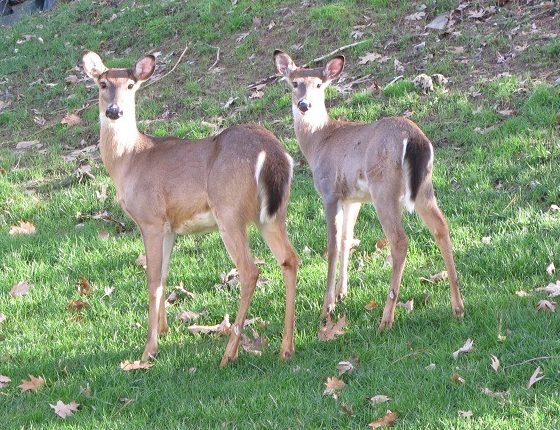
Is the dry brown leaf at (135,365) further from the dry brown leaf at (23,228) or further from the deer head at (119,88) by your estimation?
the dry brown leaf at (23,228)

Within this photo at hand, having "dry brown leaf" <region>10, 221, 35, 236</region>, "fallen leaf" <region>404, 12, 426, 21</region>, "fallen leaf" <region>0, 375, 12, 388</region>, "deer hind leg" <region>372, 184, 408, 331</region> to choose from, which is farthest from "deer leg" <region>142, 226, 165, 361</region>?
"fallen leaf" <region>404, 12, 426, 21</region>

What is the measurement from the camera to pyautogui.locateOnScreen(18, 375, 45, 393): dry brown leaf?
Answer: 577cm

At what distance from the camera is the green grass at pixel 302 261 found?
5176mm

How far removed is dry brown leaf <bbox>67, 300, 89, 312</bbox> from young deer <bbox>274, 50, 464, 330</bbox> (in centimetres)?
186

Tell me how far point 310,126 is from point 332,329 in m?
2.09

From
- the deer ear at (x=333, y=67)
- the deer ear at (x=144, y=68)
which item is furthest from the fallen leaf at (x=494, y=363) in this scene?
the deer ear at (x=333, y=67)

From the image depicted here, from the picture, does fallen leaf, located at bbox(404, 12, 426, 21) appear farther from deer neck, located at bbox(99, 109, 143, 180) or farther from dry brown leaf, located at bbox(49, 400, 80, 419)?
dry brown leaf, located at bbox(49, 400, 80, 419)

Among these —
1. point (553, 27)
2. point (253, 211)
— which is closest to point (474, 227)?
point (253, 211)

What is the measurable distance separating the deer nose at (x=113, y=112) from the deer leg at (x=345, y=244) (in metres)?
1.77

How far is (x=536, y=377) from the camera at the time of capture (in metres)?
4.96

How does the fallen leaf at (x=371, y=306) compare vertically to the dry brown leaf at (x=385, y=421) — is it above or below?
below

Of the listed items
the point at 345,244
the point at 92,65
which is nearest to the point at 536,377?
the point at 345,244

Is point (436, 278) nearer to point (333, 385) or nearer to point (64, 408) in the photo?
point (333, 385)

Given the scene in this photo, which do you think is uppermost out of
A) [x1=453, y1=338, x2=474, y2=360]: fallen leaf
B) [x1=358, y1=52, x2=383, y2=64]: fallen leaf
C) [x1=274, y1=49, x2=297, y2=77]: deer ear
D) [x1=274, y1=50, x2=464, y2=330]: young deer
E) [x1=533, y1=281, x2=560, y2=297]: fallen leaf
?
[x1=274, y1=49, x2=297, y2=77]: deer ear
